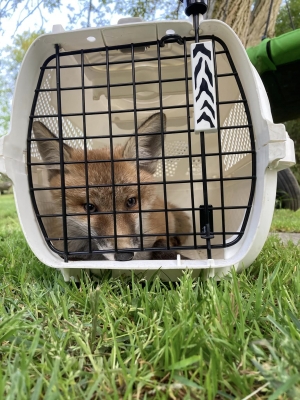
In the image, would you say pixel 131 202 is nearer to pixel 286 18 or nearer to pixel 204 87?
pixel 204 87

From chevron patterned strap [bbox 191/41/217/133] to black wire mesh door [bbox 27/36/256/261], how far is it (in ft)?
0.38

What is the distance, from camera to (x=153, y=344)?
2.85 ft

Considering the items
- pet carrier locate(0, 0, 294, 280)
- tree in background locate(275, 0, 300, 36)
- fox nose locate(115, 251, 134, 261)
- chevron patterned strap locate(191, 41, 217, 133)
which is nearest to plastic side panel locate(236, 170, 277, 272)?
pet carrier locate(0, 0, 294, 280)

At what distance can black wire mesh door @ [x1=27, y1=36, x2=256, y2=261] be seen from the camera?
1.41 meters

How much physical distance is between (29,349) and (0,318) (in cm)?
26

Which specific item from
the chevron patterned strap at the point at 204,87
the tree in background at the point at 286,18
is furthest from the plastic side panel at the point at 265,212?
the tree in background at the point at 286,18

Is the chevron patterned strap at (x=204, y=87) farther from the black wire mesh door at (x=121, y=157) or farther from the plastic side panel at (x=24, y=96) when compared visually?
the plastic side panel at (x=24, y=96)

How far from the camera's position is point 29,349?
84 centimetres

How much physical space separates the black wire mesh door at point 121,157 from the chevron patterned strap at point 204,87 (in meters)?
0.11

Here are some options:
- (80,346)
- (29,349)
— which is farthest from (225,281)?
(29,349)

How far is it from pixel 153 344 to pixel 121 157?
48.7 inches

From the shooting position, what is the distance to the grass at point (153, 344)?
708 millimetres

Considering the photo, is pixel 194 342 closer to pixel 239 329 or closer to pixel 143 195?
pixel 239 329

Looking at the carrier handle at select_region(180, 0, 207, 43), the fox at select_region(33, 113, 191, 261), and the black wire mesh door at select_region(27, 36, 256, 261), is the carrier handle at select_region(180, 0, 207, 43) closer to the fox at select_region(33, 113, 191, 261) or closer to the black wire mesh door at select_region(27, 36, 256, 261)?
the black wire mesh door at select_region(27, 36, 256, 261)
